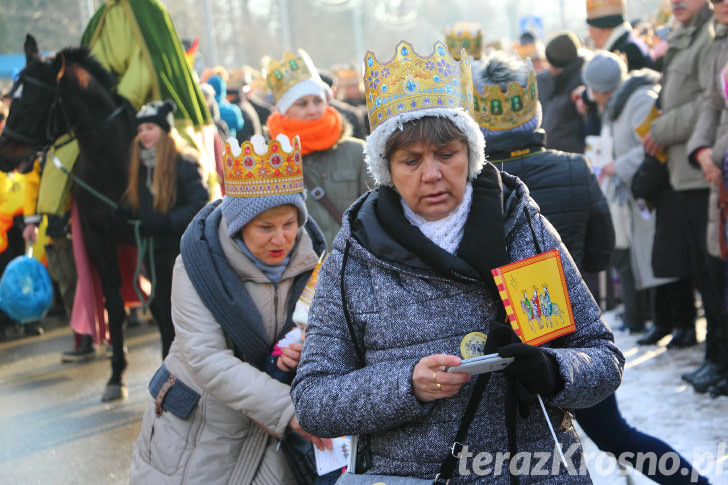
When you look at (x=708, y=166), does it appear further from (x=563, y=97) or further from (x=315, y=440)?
(x=315, y=440)

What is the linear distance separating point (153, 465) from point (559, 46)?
20.5 feet

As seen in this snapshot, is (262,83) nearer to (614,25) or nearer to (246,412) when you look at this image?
(614,25)

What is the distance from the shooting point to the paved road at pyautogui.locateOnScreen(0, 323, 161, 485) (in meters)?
5.96

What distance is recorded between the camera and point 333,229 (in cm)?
598

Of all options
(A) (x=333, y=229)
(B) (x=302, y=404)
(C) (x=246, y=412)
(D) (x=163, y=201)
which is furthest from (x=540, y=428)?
(D) (x=163, y=201)

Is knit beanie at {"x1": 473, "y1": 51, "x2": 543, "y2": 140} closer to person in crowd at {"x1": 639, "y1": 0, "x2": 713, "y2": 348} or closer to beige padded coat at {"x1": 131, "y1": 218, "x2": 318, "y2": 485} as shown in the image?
beige padded coat at {"x1": 131, "y1": 218, "x2": 318, "y2": 485}

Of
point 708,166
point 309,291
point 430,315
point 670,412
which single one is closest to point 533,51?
point 708,166

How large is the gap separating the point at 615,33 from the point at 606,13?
9.6 inches

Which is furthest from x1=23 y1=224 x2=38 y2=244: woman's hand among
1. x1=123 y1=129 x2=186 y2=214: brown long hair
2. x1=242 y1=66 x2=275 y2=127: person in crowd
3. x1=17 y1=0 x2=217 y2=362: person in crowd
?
x1=242 y1=66 x2=275 y2=127: person in crowd

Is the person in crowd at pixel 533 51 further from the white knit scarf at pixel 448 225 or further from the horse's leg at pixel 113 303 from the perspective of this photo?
the white knit scarf at pixel 448 225

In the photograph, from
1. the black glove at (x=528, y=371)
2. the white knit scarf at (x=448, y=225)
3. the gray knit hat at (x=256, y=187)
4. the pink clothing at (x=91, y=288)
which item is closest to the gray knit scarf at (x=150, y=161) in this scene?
the pink clothing at (x=91, y=288)

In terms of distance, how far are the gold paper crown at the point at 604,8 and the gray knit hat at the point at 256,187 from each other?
5.61 metres

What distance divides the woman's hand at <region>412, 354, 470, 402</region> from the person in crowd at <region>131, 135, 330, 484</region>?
3.59 feet

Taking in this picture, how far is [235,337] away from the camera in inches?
137
